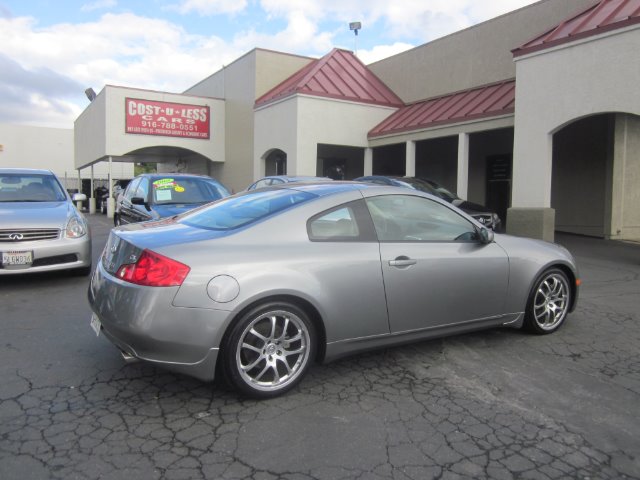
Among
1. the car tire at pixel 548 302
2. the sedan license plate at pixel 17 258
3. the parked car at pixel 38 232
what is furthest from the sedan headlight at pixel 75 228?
the car tire at pixel 548 302

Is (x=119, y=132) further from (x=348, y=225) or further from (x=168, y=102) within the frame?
(x=348, y=225)

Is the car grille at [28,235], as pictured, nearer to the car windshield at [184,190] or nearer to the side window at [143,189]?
the car windshield at [184,190]

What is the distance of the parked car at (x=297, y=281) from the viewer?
319cm

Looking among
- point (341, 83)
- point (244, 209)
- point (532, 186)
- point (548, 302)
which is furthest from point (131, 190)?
point (341, 83)

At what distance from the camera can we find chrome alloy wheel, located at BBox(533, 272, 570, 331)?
4.82 meters

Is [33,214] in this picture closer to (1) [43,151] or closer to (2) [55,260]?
(2) [55,260]

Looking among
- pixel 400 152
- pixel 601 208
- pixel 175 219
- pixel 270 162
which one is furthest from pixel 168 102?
pixel 175 219

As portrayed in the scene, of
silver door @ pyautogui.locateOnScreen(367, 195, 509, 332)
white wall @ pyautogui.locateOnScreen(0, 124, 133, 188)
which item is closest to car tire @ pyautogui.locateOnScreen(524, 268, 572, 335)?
silver door @ pyautogui.locateOnScreen(367, 195, 509, 332)

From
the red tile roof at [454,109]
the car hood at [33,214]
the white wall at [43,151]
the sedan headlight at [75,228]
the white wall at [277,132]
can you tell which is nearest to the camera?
the car hood at [33,214]

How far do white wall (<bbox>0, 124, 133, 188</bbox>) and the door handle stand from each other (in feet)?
161

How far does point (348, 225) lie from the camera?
12.6ft

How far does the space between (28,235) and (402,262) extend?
4974 millimetres

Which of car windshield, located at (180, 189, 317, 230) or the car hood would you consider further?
the car hood

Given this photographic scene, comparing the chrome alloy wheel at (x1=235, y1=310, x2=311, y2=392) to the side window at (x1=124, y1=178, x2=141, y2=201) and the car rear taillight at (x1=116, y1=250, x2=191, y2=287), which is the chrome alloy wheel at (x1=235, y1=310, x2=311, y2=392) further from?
the side window at (x1=124, y1=178, x2=141, y2=201)
